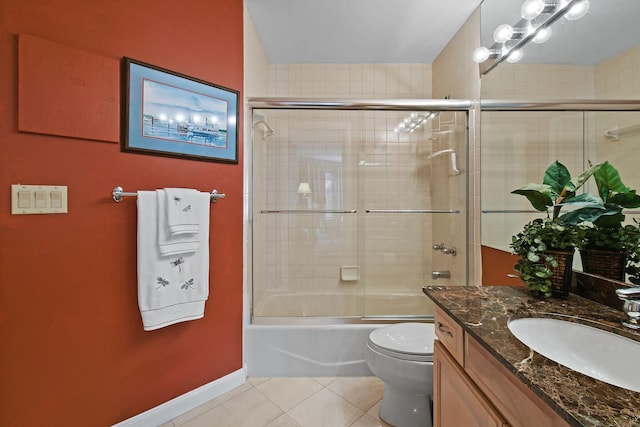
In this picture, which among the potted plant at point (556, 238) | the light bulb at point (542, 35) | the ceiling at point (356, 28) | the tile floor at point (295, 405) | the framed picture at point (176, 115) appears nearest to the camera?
the potted plant at point (556, 238)

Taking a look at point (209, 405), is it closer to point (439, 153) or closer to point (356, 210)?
point (356, 210)

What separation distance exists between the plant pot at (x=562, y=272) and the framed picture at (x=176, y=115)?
5.50ft

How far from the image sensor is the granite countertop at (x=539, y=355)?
48 centimetres

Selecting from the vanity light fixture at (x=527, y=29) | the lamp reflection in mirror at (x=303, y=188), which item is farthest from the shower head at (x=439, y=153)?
the lamp reflection in mirror at (x=303, y=188)

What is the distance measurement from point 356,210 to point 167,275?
152 centimetres

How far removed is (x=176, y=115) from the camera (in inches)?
59.5

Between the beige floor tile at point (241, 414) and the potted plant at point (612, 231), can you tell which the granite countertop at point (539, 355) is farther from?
the beige floor tile at point (241, 414)

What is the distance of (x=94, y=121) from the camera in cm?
127

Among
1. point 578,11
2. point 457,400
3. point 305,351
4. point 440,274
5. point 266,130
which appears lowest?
point 305,351

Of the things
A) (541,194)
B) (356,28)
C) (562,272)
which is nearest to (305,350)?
(562,272)

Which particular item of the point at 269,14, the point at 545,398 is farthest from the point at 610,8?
the point at 269,14

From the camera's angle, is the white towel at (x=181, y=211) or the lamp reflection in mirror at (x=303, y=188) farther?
the lamp reflection in mirror at (x=303, y=188)

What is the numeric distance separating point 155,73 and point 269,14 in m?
1.05

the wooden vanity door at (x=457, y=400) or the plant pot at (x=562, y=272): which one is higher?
the plant pot at (x=562, y=272)
